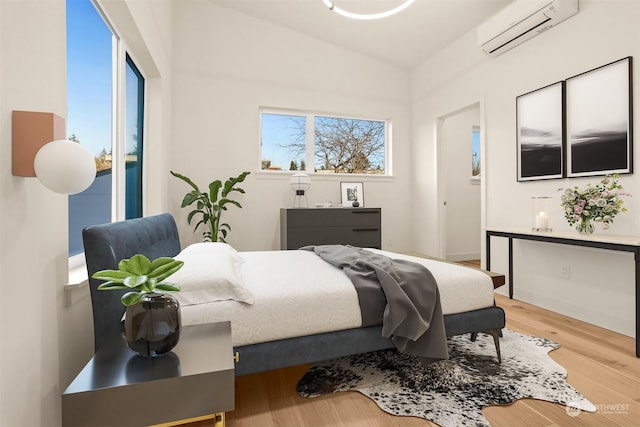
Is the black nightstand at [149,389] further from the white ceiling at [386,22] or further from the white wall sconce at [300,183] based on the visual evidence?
the white ceiling at [386,22]

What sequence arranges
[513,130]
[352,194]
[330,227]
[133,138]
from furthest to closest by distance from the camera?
[352,194] < [330,227] < [513,130] < [133,138]

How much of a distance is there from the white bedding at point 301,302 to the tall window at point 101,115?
849 mm

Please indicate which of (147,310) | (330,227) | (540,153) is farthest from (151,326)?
(540,153)

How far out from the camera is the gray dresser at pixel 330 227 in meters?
3.95

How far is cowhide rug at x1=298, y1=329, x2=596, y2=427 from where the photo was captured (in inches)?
59.9

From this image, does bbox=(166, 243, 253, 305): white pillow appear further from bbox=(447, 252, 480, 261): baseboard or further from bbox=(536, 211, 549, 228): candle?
bbox=(447, 252, 480, 261): baseboard

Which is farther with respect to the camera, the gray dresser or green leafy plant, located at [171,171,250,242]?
the gray dresser

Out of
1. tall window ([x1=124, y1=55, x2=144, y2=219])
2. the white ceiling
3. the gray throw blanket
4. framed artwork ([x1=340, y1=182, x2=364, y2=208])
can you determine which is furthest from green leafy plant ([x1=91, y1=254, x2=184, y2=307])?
framed artwork ([x1=340, y1=182, x2=364, y2=208])

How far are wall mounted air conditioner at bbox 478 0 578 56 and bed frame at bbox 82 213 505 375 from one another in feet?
8.65

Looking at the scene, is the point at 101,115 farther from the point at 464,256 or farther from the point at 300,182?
the point at 464,256

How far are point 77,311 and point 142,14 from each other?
2054 millimetres

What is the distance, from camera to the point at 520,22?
9.95 feet

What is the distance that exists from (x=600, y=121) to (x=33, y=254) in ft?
11.8
